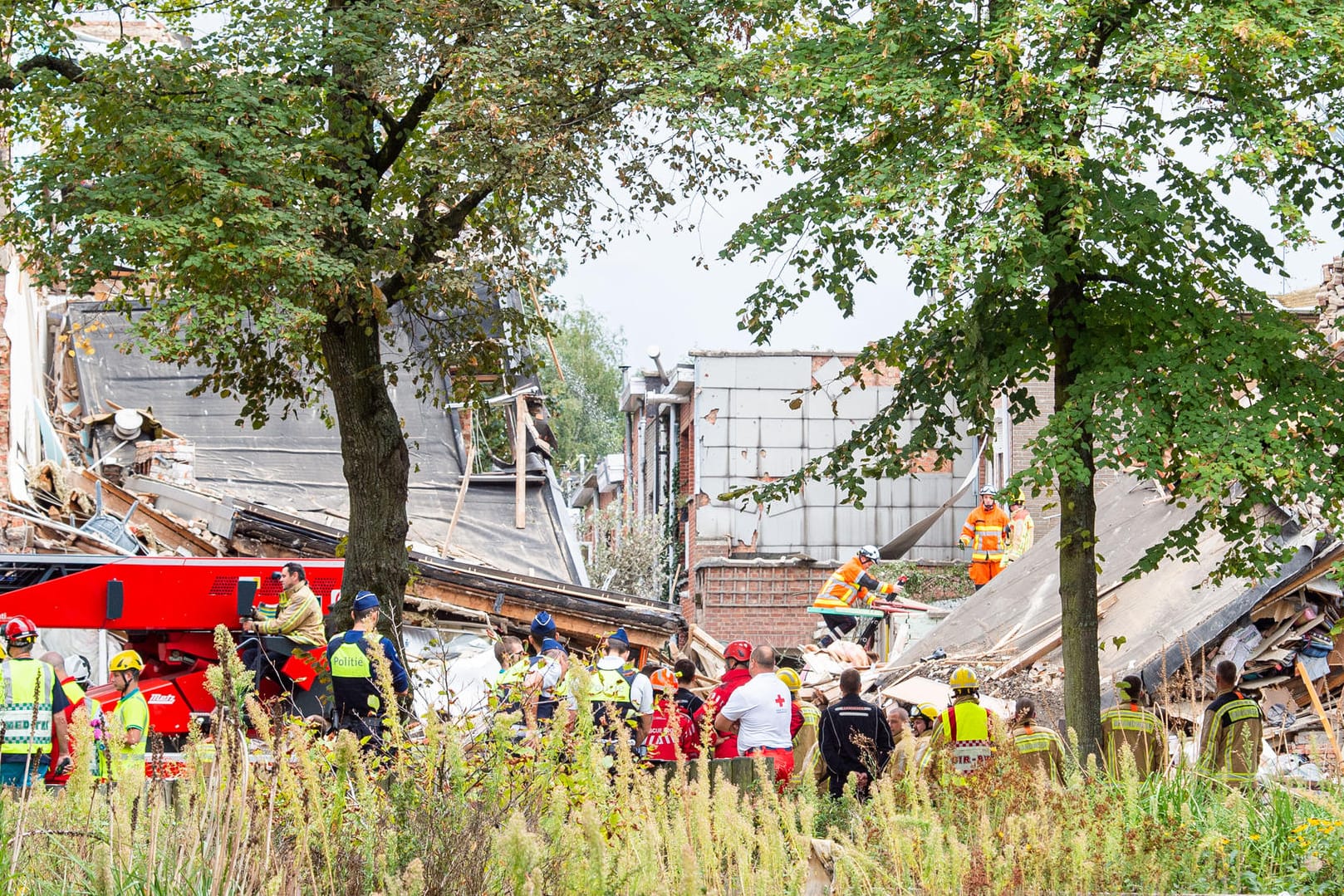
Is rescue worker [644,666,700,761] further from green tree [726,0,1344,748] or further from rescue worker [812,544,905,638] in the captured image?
rescue worker [812,544,905,638]

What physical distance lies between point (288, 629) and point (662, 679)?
10.4 ft

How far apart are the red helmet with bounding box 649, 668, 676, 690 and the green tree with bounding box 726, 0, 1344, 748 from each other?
338 centimetres

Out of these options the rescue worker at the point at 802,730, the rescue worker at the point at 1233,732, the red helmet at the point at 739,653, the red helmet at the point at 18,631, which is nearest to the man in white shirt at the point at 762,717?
the rescue worker at the point at 802,730

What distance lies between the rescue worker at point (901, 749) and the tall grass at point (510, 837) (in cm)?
14

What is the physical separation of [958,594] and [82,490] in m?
15.7

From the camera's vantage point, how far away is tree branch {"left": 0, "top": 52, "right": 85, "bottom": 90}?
11414mm

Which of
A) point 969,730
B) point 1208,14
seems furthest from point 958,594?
point 1208,14

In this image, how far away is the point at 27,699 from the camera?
8680 millimetres

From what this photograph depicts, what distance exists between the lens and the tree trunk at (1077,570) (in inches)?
378

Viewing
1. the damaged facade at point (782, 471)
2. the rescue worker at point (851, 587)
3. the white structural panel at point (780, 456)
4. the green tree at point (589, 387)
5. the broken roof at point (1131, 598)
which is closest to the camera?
the broken roof at point (1131, 598)

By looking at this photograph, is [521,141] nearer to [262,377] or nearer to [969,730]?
[262,377]

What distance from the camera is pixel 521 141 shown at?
37.5 feet

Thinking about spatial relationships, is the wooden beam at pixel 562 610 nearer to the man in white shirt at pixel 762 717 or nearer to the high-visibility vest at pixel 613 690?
the man in white shirt at pixel 762 717

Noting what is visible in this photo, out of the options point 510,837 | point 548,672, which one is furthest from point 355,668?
point 510,837
